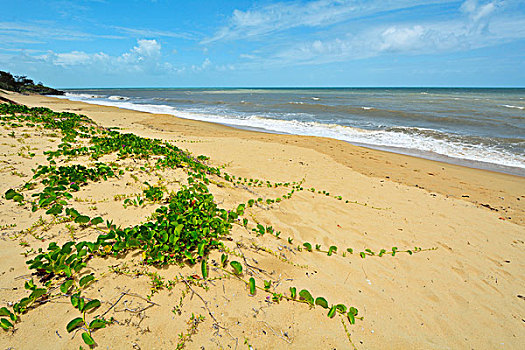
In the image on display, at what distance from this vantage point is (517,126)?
17.5m

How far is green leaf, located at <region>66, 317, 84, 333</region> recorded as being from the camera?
6.07 feet

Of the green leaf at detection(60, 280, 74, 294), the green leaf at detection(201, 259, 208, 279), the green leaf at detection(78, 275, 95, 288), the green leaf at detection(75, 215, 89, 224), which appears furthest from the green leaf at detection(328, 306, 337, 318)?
the green leaf at detection(75, 215, 89, 224)

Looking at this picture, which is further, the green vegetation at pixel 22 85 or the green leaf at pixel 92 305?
the green vegetation at pixel 22 85

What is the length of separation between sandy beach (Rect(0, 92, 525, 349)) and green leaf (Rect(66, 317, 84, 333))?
5 cm

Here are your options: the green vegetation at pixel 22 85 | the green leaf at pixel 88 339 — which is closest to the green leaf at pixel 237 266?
the green leaf at pixel 88 339

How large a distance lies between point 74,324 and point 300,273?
2.13m

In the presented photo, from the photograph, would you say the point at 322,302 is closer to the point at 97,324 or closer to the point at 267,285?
the point at 267,285

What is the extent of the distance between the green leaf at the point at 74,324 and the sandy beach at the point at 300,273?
0.05m

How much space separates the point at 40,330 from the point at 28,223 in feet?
5.37

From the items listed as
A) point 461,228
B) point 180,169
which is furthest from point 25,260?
point 461,228

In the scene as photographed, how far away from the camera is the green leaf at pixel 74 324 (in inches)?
72.8

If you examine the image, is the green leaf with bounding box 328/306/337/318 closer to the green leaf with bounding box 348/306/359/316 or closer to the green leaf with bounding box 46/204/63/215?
the green leaf with bounding box 348/306/359/316

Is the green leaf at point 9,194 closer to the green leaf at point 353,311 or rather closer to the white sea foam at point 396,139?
the green leaf at point 353,311

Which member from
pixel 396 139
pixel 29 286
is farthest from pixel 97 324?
pixel 396 139
